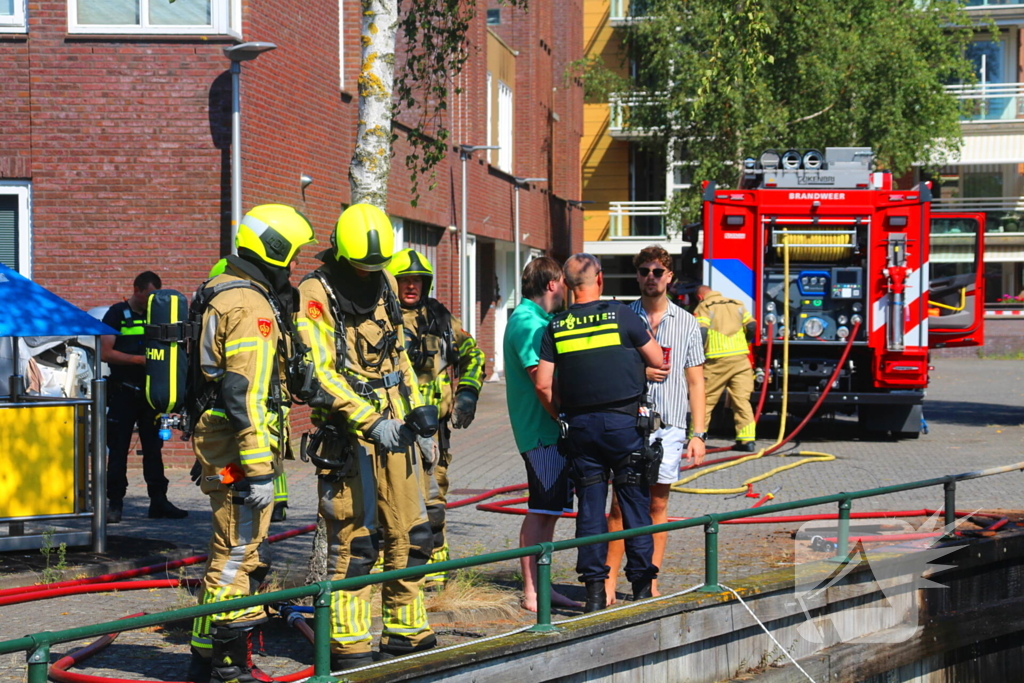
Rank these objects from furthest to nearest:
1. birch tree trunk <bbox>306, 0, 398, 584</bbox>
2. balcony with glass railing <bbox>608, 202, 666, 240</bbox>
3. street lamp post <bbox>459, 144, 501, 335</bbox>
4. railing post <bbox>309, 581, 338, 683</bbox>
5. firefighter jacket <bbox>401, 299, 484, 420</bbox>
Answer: balcony with glass railing <bbox>608, 202, 666, 240</bbox>
street lamp post <bbox>459, 144, 501, 335</bbox>
birch tree trunk <bbox>306, 0, 398, 584</bbox>
firefighter jacket <bbox>401, 299, 484, 420</bbox>
railing post <bbox>309, 581, 338, 683</bbox>

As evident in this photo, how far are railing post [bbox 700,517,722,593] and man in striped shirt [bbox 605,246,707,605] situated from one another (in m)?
0.62

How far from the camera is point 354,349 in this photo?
5.58 metres

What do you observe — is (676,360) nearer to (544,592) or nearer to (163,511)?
(544,592)

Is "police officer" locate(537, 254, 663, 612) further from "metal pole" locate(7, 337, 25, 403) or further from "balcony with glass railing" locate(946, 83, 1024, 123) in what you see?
"balcony with glass railing" locate(946, 83, 1024, 123)

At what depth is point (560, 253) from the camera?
37688mm

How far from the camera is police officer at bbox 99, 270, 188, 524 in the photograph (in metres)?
9.74

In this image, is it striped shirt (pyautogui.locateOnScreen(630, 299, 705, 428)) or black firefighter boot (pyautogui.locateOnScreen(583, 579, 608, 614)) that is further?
striped shirt (pyautogui.locateOnScreen(630, 299, 705, 428))

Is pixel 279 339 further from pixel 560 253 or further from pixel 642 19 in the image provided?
pixel 560 253

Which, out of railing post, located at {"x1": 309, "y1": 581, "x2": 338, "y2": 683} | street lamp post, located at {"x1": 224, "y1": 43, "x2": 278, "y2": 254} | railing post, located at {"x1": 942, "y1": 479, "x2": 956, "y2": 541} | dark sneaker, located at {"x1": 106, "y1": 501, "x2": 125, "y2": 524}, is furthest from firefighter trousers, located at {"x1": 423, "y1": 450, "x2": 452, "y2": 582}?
street lamp post, located at {"x1": 224, "y1": 43, "x2": 278, "y2": 254}

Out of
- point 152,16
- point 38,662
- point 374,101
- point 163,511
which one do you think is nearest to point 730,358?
point 163,511

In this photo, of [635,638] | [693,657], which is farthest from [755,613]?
[635,638]

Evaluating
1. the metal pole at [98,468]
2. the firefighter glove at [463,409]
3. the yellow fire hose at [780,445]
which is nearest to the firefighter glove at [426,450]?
the firefighter glove at [463,409]

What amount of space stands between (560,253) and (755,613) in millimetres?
31625

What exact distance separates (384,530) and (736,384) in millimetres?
9327
